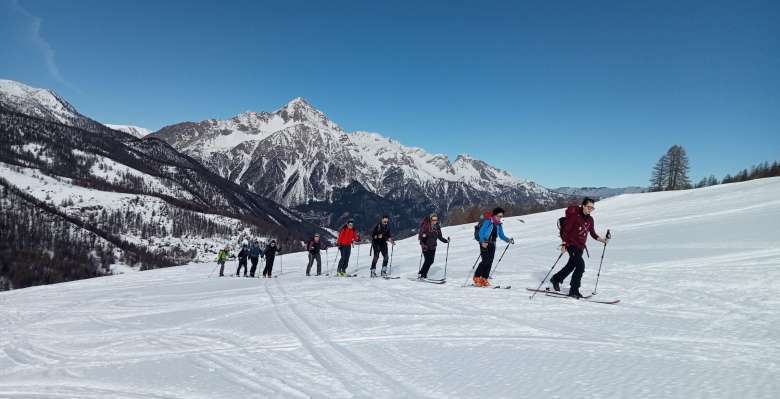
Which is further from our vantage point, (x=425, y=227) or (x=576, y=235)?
(x=425, y=227)

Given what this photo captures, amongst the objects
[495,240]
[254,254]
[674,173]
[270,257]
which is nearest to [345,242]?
[270,257]

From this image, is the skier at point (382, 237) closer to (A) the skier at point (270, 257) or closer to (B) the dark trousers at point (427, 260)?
(B) the dark trousers at point (427, 260)

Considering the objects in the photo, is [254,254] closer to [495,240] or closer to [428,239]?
[428,239]

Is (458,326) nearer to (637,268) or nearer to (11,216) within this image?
(637,268)

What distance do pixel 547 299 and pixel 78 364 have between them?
9.21 metres

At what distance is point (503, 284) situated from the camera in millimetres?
12797

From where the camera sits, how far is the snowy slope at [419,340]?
4988mm

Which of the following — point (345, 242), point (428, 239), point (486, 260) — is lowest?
point (345, 242)

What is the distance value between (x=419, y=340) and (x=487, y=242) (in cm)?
602

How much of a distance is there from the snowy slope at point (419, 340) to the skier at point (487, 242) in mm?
755

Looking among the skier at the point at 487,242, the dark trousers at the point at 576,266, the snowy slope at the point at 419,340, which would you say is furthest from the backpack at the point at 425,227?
the dark trousers at the point at 576,266

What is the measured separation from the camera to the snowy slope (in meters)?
4.99

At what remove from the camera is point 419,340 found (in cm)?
688

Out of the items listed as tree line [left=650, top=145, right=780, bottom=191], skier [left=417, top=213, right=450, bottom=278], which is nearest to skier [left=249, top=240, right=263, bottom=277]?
skier [left=417, top=213, right=450, bottom=278]
